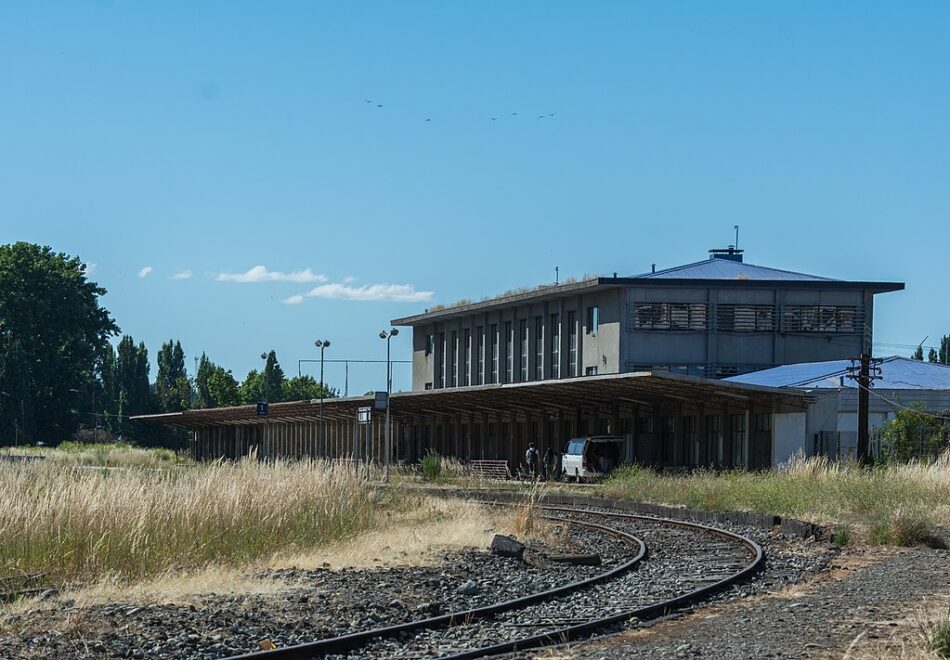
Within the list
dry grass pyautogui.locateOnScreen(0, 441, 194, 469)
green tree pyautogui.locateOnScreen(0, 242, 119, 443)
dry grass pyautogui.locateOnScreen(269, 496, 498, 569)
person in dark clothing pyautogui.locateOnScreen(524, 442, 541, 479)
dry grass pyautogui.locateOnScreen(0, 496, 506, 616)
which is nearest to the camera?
dry grass pyautogui.locateOnScreen(0, 496, 506, 616)

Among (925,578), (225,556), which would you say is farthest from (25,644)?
(925,578)

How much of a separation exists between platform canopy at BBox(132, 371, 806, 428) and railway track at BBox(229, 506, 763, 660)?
16.7 m

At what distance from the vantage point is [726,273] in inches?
2596

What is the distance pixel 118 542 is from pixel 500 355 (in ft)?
202

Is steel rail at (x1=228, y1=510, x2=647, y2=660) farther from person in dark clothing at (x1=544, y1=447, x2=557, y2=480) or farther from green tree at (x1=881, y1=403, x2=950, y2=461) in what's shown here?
person in dark clothing at (x1=544, y1=447, x2=557, y2=480)

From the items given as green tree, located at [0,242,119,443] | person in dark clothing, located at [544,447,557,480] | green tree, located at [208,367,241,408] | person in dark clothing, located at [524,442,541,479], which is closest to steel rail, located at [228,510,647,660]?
person in dark clothing, located at [524,442,541,479]

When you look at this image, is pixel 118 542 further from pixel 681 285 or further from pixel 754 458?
pixel 681 285

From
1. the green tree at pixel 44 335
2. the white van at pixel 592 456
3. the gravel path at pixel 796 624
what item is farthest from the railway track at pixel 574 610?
the green tree at pixel 44 335

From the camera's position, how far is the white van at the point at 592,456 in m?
48.6

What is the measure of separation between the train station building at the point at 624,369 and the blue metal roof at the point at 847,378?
3.24m

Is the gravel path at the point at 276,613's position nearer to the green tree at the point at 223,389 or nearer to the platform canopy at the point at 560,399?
the platform canopy at the point at 560,399

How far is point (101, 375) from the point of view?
152 meters

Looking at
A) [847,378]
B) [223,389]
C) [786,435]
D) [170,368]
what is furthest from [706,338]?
[170,368]

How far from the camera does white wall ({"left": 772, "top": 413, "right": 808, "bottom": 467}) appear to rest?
4297cm
